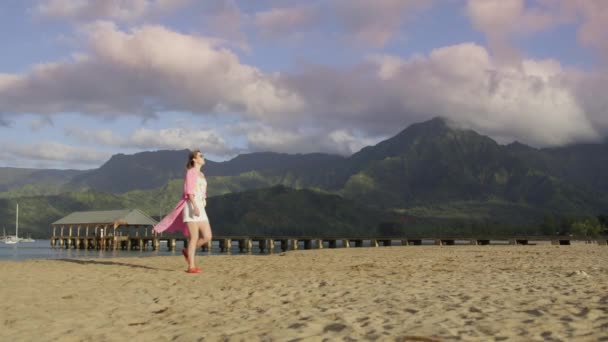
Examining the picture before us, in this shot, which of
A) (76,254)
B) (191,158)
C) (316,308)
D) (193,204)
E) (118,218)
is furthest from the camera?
(118,218)

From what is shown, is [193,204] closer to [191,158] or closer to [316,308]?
[191,158]

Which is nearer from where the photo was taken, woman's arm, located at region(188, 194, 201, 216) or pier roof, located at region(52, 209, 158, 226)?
woman's arm, located at region(188, 194, 201, 216)

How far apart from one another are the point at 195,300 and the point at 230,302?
663 millimetres

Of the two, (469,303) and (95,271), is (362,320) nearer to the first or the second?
(469,303)

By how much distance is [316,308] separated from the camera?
7066mm

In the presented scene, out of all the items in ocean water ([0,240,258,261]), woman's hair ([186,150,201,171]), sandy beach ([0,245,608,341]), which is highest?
woman's hair ([186,150,201,171])

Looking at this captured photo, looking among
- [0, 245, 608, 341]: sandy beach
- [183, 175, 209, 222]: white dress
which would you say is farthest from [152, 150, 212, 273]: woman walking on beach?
[0, 245, 608, 341]: sandy beach

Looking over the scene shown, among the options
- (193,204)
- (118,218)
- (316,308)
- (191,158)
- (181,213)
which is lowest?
(316,308)

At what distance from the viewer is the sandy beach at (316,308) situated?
544 centimetres

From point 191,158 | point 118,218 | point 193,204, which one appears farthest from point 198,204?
point 118,218

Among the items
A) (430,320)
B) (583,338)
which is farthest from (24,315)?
(583,338)

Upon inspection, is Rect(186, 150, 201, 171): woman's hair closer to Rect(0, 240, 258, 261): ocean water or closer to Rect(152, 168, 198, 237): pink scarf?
Rect(152, 168, 198, 237): pink scarf

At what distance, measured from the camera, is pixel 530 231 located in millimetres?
150125

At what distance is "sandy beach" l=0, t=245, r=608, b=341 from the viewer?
544 cm
